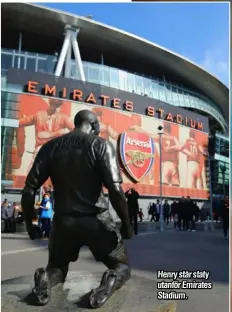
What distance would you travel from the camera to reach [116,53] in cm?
3778

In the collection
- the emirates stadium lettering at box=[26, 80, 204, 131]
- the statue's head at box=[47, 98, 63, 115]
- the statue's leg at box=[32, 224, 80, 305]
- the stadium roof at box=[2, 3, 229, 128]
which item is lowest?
the statue's leg at box=[32, 224, 80, 305]

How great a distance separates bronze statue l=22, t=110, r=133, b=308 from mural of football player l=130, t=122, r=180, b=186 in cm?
2887

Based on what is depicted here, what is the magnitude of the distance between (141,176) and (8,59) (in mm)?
16995

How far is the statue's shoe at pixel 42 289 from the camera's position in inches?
111

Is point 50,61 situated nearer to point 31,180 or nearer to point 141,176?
point 141,176

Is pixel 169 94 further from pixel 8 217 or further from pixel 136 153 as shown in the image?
pixel 8 217

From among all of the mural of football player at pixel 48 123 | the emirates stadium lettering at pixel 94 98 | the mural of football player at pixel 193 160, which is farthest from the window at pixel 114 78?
the mural of football player at pixel 193 160

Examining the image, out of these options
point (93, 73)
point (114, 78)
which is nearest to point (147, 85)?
point (114, 78)

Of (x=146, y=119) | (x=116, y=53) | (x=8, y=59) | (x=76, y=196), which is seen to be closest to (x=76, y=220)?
(x=76, y=196)

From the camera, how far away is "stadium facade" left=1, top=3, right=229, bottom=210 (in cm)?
2769

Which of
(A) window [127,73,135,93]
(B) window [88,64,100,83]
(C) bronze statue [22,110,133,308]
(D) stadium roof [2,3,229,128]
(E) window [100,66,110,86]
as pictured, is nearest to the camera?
(C) bronze statue [22,110,133,308]

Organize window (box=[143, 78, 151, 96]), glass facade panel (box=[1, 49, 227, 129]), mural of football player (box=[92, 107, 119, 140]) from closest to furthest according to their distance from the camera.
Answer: mural of football player (box=[92, 107, 119, 140]) → glass facade panel (box=[1, 49, 227, 129]) → window (box=[143, 78, 151, 96])

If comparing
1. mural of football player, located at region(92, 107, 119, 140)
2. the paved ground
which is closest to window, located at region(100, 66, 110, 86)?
mural of football player, located at region(92, 107, 119, 140)

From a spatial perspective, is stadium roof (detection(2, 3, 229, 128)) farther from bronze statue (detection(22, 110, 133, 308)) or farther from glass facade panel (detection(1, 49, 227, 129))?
bronze statue (detection(22, 110, 133, 308))
